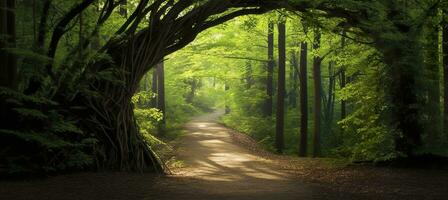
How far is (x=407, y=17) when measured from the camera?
9500mm

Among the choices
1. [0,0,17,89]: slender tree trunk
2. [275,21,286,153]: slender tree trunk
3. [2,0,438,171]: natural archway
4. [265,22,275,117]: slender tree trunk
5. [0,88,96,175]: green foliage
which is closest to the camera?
[0,88,96,175]: green foliage

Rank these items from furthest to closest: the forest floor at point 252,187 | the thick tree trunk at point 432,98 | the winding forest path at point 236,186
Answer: the thick tree trunk at point 432,98 < the winding forest path at point 236,186 < the forest floor at point 252,187

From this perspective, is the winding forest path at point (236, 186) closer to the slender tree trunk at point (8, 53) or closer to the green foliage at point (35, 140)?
the green foliage at point (35, 140)

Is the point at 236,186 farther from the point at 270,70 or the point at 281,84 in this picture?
the point at 270,70

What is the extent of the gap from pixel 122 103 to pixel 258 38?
1558 centimetres

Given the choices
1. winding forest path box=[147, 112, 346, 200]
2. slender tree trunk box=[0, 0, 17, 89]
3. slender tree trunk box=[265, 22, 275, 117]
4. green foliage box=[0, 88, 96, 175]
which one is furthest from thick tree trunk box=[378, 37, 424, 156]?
slender tree trunk box=[265, 22, 275, 117]

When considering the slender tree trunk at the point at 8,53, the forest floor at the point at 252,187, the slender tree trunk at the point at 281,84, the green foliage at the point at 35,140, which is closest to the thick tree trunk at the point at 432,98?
the forest floor at the point at 252,187

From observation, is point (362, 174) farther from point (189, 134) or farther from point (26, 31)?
point (189, 134)

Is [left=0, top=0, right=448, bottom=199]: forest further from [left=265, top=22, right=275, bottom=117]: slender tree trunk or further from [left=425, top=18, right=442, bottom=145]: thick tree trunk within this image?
[left=265, top=22, right=275, bottom=117]: slender tree trunk

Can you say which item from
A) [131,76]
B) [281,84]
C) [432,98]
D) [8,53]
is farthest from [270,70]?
[8,53]

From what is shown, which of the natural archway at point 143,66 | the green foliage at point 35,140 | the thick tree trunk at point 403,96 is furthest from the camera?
the thick tree trunk at point 403,96

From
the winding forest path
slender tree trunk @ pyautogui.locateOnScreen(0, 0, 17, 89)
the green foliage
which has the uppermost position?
slender tree trunk @ pyautogui.locateOnScreen(0, 0, 17, 89)

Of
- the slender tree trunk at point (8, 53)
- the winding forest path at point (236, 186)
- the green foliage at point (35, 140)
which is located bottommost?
the winding forest path at point (236, 186)

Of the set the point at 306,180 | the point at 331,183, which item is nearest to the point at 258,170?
the point at 306,180
